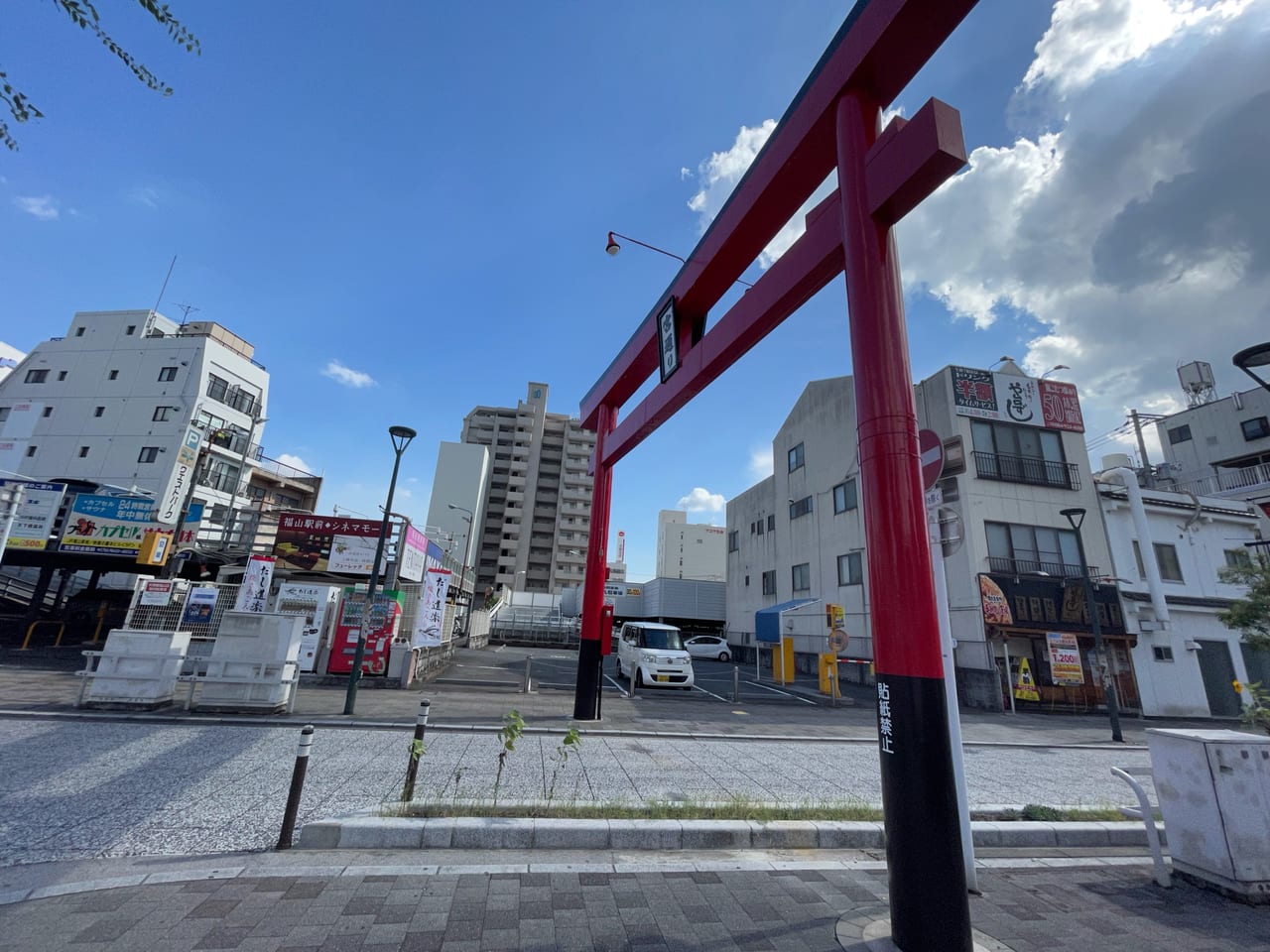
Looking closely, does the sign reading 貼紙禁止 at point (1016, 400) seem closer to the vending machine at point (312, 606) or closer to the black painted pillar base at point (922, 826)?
the black painted pillar base at point (922, 826)

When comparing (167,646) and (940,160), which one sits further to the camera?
(167,646)

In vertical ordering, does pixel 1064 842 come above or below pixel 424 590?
below

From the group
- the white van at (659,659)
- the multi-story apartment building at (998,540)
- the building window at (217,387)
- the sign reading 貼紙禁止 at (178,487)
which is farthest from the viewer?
the building window at (217,387)

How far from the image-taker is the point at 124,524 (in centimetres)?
1938

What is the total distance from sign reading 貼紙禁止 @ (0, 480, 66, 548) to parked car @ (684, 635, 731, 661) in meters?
28.2

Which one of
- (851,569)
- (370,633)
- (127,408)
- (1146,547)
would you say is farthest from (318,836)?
(127,408)

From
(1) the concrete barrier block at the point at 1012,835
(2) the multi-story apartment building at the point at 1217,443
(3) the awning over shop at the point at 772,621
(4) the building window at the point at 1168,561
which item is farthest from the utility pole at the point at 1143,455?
(1) the concrete barrier block at the point at 1012,835

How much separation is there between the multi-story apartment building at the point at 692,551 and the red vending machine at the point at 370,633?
236 ft

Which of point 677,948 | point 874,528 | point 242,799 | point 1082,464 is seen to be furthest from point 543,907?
point 1082,464

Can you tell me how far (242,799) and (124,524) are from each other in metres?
20.8

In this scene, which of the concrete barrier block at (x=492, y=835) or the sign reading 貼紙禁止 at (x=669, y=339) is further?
the sign reading 貼紙禁止 at (x=669, y=339)

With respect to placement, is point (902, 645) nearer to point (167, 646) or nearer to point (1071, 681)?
point (167, 646)

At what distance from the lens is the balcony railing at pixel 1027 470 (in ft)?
61.7

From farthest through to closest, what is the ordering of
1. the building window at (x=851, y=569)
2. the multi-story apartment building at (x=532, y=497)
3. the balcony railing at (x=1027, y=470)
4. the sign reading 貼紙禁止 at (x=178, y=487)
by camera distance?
the multi-story apartment building at (x=532, y=497)
the sign reading 貼紙禁止 at (x=178, y=487)
the building window at (x=851, y=569)
the balcony railing at (x=1027, y=470)
